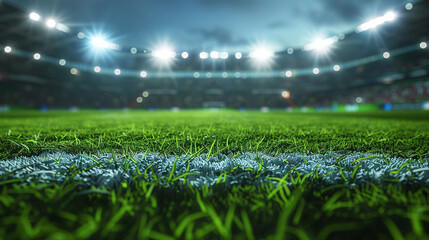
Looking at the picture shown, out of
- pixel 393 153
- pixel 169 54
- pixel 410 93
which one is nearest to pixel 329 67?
pixel 410 93

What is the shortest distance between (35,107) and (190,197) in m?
32.6

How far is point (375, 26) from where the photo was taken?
87.3 feet

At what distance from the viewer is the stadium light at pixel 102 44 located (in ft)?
107

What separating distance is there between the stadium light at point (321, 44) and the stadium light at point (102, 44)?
34619 mm

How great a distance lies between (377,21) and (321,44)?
850cm

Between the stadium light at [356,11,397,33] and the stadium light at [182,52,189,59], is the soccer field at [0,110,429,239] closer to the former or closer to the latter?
the stadium light at [356,11,397,33]

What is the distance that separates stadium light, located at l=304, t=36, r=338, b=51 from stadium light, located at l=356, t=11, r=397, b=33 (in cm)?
391

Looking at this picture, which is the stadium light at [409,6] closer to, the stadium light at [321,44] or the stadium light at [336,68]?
the stadium light at [321,44]

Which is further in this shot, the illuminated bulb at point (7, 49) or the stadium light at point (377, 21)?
the illuminated bulb at point (7, 49)

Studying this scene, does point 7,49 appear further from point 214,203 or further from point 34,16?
point 214,203

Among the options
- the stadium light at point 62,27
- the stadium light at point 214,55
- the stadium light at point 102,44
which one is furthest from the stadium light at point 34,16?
the stadium light at point 214,55

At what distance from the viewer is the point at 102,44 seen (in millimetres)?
34188

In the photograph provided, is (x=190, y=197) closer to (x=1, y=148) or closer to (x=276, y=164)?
(x=276, y=164)

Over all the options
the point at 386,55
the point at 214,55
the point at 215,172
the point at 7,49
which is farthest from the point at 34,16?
the point at 386,55
